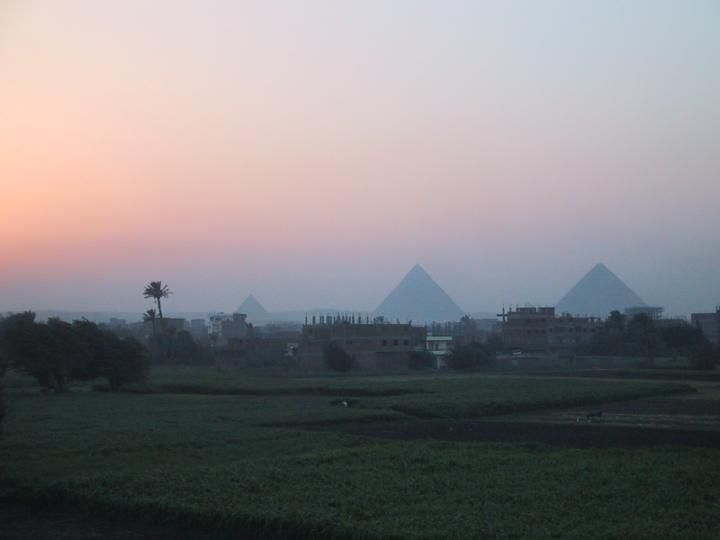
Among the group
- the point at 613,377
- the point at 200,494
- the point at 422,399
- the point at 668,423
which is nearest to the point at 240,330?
the point at 613,377

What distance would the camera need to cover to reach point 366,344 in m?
95.8

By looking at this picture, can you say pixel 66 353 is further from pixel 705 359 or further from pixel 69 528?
pixel 705 359

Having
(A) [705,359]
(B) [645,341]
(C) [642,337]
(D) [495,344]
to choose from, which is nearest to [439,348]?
(D) [495,344]

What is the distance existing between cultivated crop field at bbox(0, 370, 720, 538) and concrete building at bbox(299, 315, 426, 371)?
56824 millimetres

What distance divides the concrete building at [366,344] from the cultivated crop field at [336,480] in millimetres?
56824

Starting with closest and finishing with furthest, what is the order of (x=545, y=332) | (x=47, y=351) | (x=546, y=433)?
(x=546, y=433), (x=47, y=351), (x=545, y=332)

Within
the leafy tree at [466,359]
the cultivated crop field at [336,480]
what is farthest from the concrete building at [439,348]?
the cultivated crop field at [336,480]

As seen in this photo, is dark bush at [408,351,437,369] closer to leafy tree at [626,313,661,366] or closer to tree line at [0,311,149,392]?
leafy tree at [626,313,661,366]

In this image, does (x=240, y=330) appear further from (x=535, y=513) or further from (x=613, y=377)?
(x=535, y=513)

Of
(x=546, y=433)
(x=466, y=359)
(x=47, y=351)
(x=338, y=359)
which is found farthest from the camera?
(x=466, y=359)

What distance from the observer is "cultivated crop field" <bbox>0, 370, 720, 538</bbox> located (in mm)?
15805

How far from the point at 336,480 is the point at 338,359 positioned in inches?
2610

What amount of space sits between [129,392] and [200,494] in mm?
39049

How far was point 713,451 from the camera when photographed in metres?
24.1
